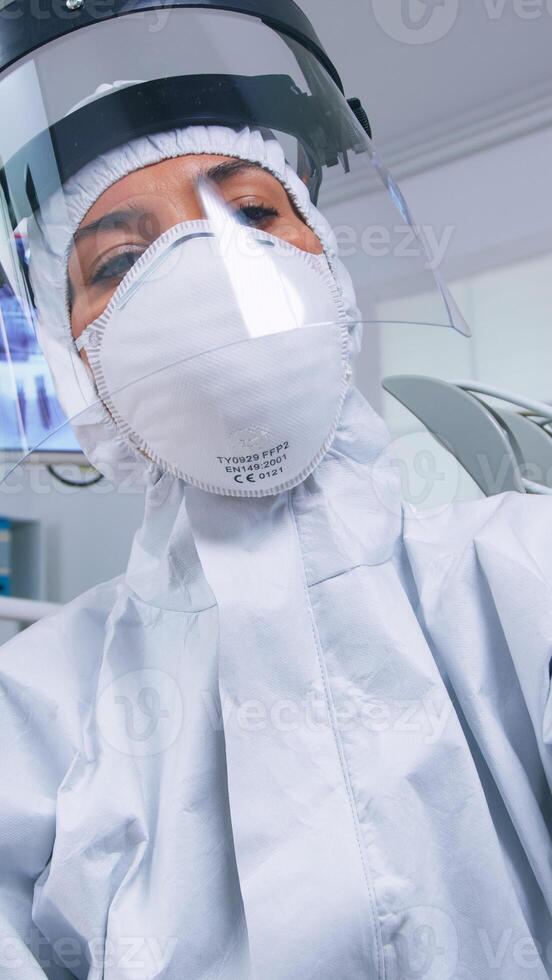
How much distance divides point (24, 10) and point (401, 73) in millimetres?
1078

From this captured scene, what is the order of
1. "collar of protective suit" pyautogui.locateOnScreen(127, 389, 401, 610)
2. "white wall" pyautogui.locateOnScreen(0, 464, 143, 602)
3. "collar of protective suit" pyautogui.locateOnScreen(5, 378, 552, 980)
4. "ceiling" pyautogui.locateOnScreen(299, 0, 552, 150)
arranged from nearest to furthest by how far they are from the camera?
"collar of protective suit" pyautogui.locateOnScreen(5, 378, 552, 980) < "collar of protective suit" pyautogui.locateOnScreen(127, 389, 401, 610) < "ceiling" pyautogui.locateOnScreen(299, 0, 552, 150) < "white wall" pyautogui.locateOnScreen(0, 464, 143, 602)

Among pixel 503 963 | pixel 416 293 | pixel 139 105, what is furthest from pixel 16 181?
pixel 503 963

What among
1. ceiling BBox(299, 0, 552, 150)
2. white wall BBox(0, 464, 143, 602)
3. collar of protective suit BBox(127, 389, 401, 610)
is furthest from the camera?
white wall BBox(0, 464, 143, 602)

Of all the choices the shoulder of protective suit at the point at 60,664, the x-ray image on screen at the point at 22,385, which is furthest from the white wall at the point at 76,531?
the x-ray image on screen at the point at 22,385

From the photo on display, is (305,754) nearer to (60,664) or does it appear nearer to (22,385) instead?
(60,664)

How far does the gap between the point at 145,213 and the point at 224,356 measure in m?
0.15

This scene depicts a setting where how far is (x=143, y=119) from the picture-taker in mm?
694

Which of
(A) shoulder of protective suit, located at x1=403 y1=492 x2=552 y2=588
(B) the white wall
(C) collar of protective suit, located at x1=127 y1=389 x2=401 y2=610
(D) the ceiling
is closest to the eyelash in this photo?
(C) collar of protective suit, located at x1=127 y1=389 x2=401 y2=610

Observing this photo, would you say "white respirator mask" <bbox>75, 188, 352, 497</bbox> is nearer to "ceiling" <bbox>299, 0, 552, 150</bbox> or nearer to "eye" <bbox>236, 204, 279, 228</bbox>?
"eye" <bbox>236, 204, 279, 228</bbox>

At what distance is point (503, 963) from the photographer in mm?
572

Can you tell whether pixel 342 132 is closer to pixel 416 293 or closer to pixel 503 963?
pixel 416 293

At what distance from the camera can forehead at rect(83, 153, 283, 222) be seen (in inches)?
26.1

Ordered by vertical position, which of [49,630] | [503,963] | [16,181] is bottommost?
[503,963]

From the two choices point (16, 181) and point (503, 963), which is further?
point (16, 181)
